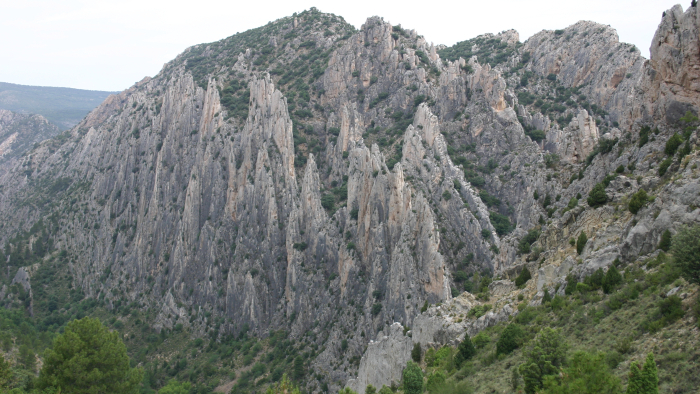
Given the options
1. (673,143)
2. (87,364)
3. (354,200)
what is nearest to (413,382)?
(673,143)

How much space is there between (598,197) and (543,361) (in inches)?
616

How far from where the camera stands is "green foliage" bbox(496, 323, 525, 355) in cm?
2972

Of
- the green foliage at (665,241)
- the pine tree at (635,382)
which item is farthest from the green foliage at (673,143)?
the pine tree at (635,382)

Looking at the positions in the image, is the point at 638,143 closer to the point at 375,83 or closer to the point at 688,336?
the point at 688,336

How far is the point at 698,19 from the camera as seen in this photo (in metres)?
31.5

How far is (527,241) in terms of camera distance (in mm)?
42219

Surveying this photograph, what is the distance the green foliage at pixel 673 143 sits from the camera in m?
30.7

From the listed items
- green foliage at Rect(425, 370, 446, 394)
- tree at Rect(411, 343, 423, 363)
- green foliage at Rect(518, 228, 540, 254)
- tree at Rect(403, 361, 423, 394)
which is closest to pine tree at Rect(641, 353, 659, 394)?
green foliage at Rect(425, 370, 446, 394)

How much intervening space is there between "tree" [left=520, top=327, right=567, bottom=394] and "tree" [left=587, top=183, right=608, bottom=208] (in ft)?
45.5

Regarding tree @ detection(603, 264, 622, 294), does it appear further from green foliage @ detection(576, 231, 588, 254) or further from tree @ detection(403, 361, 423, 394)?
tree @ detection(403, 361, 423, 394)

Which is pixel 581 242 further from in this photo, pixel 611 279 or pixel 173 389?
pixel 173 389

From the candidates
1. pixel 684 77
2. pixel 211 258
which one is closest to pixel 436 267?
pixel 684 77

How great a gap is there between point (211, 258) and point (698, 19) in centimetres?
9139

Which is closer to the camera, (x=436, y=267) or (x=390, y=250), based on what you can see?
(x=436, y=267)
